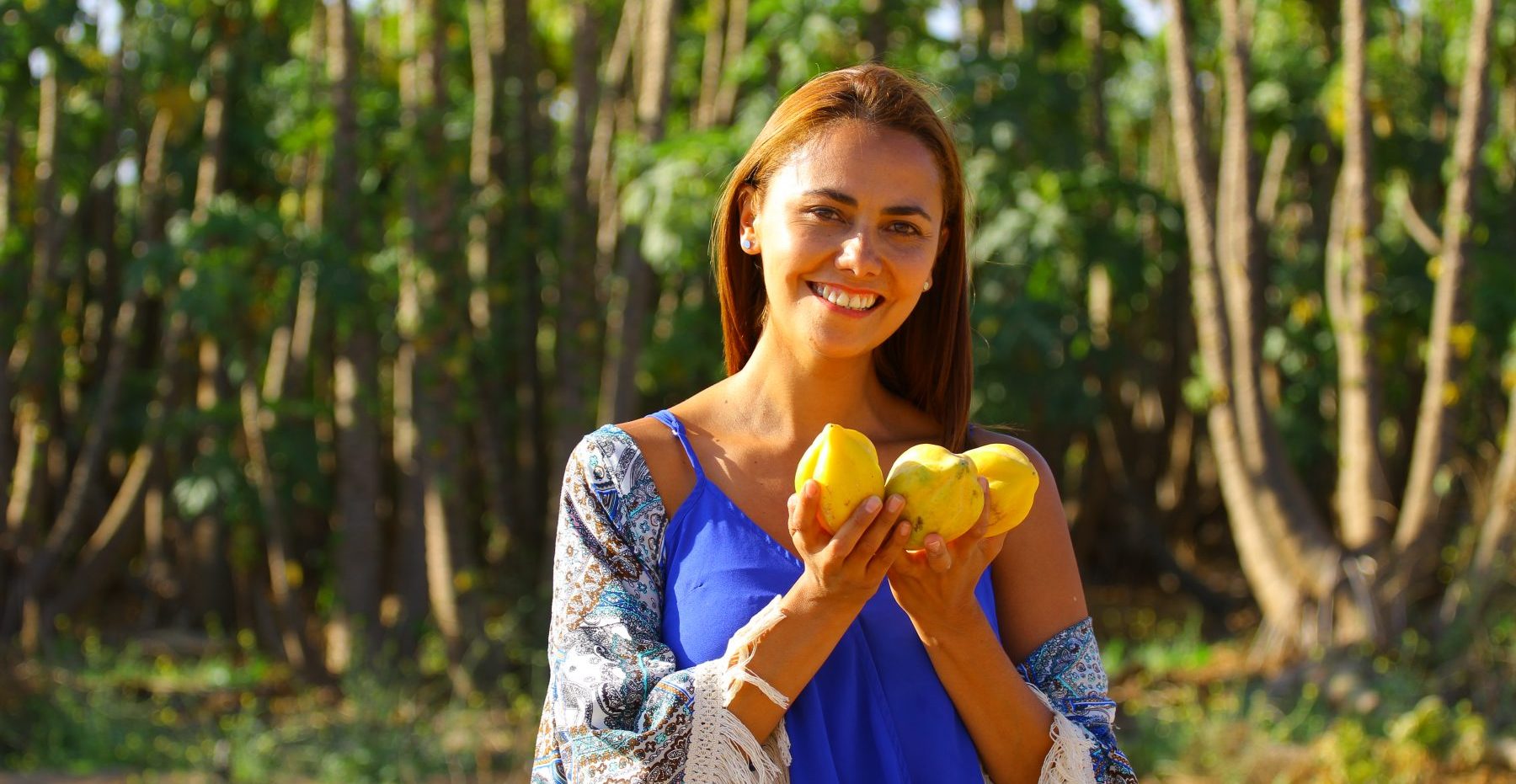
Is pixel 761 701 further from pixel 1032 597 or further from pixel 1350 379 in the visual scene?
pixel 1350 379

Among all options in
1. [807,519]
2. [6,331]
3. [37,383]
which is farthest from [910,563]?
[37,383]

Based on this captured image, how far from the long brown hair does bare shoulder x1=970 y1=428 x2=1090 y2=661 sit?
0.17 meters

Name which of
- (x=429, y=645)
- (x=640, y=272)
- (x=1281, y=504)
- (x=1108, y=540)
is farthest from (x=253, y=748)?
(x=1108, y=540)

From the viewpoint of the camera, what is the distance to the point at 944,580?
5.24ft

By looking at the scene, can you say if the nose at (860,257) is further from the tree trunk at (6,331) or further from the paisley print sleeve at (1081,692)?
the tree trunk at (6,331)

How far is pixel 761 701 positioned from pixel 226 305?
5.88m

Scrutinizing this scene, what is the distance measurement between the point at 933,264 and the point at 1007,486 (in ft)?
1.11

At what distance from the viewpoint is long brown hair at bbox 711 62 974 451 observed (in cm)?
180

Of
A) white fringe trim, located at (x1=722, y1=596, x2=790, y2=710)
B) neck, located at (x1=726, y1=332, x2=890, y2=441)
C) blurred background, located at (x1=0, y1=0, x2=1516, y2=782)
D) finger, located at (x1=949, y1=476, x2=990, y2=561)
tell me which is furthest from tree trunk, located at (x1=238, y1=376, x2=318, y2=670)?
finger, located at (x1=949, y1=476, x2=990, y2=561)

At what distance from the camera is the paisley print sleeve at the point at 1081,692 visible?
1.72 m

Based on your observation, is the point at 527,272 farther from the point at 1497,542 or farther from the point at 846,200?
the point at 846,200

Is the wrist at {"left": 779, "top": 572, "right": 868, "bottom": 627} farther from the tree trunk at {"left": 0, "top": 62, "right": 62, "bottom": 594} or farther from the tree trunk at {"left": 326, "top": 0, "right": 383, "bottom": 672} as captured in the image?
the tree trunk at {"left": 0, "top": 62, "right": 62, "bottom": 594}

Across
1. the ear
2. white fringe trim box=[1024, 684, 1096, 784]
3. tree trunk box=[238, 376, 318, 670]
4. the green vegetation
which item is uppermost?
the ear

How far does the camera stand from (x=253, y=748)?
6184 mm
